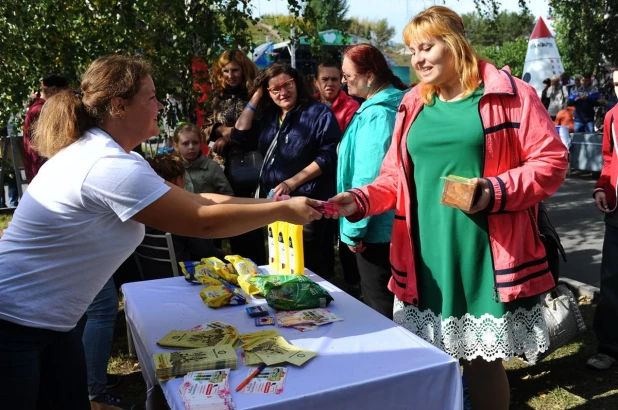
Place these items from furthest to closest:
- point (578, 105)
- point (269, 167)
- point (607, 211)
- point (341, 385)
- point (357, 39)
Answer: point (357, 39) < point (578, 105) < point (269, 167) < point (607, 211) < point (341, 385)

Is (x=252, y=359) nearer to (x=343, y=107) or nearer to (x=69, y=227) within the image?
(x=69, y=227)

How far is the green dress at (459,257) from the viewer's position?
2.11m

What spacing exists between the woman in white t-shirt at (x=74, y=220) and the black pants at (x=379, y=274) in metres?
1.20

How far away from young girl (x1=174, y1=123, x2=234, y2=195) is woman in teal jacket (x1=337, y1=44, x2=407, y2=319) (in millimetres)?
1609

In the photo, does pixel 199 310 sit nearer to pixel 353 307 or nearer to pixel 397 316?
pixel 353 307

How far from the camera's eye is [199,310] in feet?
7.72

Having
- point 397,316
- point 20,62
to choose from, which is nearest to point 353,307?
point 397,316

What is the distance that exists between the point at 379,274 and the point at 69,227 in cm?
167

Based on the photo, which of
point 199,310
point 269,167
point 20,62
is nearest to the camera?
point 199,310

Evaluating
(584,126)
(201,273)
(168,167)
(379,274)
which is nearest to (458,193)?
(379,274)

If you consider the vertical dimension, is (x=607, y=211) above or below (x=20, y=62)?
below

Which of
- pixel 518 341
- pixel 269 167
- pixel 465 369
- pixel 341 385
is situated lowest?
pixel 465 369

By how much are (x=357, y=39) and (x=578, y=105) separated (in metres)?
9.61

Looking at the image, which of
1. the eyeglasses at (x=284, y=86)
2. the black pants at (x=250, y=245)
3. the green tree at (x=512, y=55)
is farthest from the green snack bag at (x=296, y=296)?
the green tree at (x=512, y=55)
